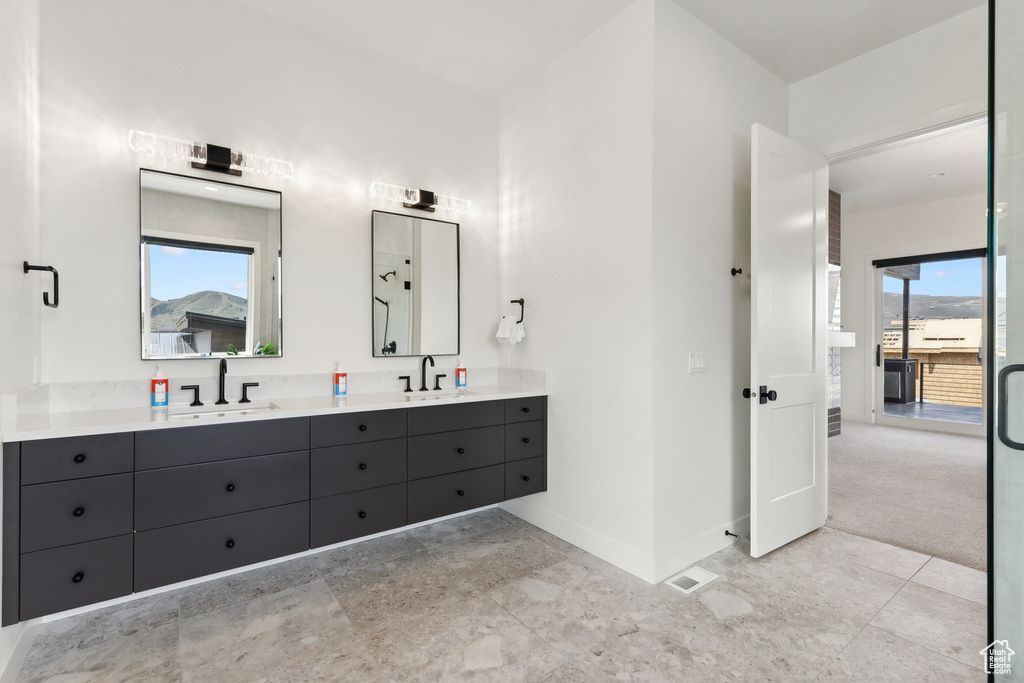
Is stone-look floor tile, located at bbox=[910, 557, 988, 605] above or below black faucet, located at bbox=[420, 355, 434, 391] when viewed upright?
below

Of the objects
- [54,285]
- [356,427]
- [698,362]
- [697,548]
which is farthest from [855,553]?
[54,285]

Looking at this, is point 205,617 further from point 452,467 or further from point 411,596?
point 452,467

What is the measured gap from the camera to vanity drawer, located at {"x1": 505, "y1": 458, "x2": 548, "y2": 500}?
9.68ft

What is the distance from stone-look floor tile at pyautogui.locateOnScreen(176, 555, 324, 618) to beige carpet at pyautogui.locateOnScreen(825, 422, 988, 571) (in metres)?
3.04

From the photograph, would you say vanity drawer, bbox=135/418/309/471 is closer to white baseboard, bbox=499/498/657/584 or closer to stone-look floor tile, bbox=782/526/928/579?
white baseboard, bbox=499/498/657/584

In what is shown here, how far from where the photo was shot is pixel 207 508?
6.59 feet

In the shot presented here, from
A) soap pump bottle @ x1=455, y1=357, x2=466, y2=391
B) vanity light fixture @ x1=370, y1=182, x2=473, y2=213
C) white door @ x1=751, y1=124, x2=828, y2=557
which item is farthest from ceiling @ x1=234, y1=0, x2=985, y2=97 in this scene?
soap pump bottle @ x1=455, y1=357, x2=466, y2=391

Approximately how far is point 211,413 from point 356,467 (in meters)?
0.68

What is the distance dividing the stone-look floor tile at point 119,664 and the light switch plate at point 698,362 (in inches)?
97.3

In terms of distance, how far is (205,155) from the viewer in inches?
95.0

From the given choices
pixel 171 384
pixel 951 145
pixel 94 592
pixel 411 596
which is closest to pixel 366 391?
pixel 171 384

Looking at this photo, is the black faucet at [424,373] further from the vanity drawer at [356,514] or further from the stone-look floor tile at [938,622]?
the stone-look floor tile at [938,622]

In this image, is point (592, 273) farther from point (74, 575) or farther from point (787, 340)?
point (74, 575)

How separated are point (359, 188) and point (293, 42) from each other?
80cm
